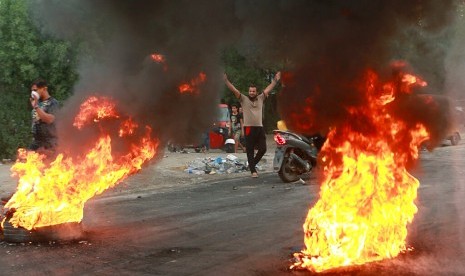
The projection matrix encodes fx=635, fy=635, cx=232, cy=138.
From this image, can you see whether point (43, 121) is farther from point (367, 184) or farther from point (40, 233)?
point (367, 184)

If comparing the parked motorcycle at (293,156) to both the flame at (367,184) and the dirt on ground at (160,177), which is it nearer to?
the dirt on ground at (160,177)

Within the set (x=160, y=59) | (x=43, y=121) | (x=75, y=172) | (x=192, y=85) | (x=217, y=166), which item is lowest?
(x=217, y=166)

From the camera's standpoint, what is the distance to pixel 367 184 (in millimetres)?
5539

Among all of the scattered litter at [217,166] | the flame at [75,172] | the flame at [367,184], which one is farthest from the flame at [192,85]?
the scattered litter at [217,166]

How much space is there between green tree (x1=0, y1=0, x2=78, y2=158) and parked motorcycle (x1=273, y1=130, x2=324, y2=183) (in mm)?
7208

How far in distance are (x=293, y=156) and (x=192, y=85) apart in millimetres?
A: 5229

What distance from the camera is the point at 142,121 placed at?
729 centimetres

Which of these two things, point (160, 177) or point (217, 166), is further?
point (217, 166)

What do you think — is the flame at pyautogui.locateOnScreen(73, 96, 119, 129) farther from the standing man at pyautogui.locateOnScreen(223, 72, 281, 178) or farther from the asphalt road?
the standing man at pyautogui.locateOnScreen(223, 72, 281, 178)

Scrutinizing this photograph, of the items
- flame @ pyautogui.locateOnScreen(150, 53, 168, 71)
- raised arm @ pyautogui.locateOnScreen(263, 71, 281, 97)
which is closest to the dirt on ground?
raised arm @ pyautogui.locateOnScreen(263, 71, 281, 97)

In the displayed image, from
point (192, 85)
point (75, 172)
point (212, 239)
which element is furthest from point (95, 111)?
point (212, 239)

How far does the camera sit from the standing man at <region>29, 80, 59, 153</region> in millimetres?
7832

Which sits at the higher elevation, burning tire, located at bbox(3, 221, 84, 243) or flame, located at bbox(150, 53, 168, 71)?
flame, located at bbox(150, 53, 168, 71)

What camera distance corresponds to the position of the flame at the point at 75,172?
6.79 metres
